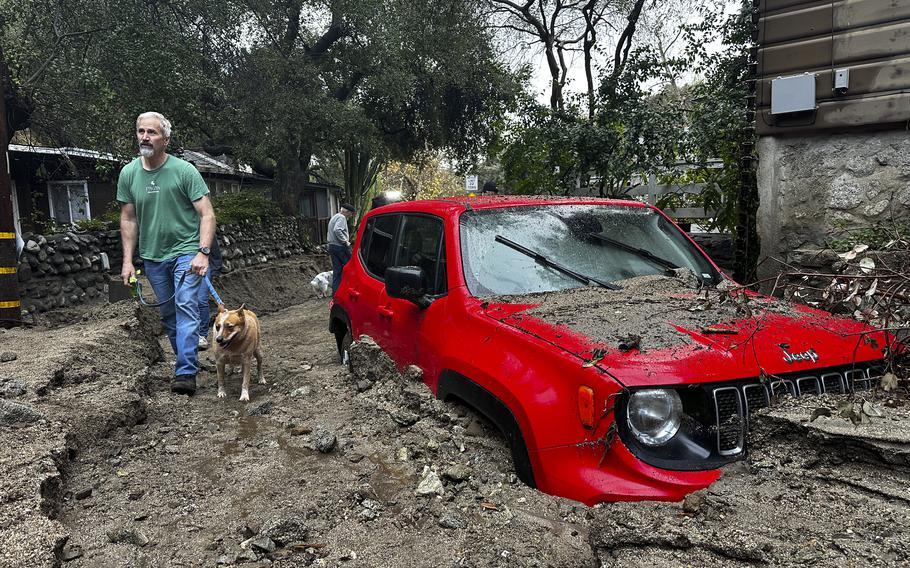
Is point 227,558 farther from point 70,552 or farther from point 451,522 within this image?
point 451,522

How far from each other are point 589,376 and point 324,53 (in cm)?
1869

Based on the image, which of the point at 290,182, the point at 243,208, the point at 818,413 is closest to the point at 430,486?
the point at 818,413

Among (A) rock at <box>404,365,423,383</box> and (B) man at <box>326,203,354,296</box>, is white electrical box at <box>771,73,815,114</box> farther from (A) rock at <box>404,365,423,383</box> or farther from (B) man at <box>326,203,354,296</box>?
(B) man at <box>326,203,354,296</box>

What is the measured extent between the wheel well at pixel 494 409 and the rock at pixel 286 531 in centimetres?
88

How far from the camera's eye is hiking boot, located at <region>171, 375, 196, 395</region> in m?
4.90

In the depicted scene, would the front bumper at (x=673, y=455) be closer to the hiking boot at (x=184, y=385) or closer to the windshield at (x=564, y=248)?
the windshield at (x=564, y=248)

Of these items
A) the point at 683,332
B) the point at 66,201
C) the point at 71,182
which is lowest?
the point at 683,332

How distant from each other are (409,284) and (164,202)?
2.70m

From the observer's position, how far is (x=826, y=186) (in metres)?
6.29

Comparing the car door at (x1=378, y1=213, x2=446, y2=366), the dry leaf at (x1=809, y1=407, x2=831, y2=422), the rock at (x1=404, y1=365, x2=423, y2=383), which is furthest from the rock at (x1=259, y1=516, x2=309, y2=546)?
the dry leaf at (x1=809, y1=407, x2=831, y2=422)

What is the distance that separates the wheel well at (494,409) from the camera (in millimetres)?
2471

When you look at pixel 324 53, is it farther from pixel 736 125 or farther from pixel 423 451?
pixel 423 451

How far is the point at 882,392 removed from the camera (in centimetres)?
246

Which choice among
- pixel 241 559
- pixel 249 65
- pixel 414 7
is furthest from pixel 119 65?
pixel 241 559
